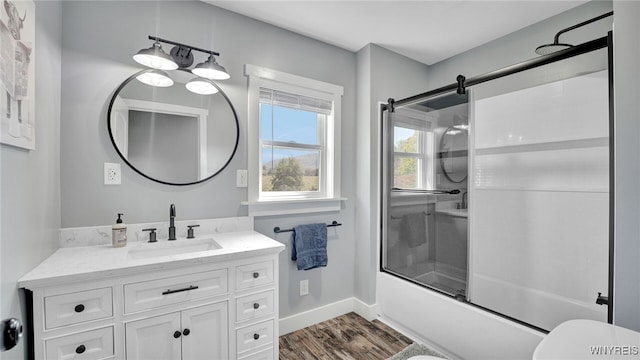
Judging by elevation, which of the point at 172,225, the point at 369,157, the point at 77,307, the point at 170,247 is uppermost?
the point at 369,157

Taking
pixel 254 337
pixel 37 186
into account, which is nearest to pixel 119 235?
pixel 37 186

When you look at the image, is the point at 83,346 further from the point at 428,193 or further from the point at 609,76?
the point at 609,76

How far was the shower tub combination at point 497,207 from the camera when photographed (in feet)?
5.77

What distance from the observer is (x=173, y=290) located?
132 cm

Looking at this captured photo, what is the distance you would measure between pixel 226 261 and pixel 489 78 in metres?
1.89

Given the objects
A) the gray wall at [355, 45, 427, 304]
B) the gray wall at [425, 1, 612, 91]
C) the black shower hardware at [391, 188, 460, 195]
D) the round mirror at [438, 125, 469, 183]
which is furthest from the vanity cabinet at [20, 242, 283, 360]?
the gray wall at [425, 1, 612, 91]

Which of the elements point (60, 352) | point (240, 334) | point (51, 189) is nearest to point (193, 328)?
point (240, 334)

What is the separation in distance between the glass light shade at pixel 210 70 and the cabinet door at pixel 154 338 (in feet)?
4.69

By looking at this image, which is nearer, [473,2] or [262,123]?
[473,2]

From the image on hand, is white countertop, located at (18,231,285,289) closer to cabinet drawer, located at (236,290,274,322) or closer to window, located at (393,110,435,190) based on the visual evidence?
cabinet drawer, located at (236,290,274,322)

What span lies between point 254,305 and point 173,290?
449 mm

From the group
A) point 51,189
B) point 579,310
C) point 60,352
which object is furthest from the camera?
point 579,310

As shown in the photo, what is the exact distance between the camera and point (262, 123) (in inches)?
85.5

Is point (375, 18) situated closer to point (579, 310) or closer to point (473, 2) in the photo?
point (473, 2)
